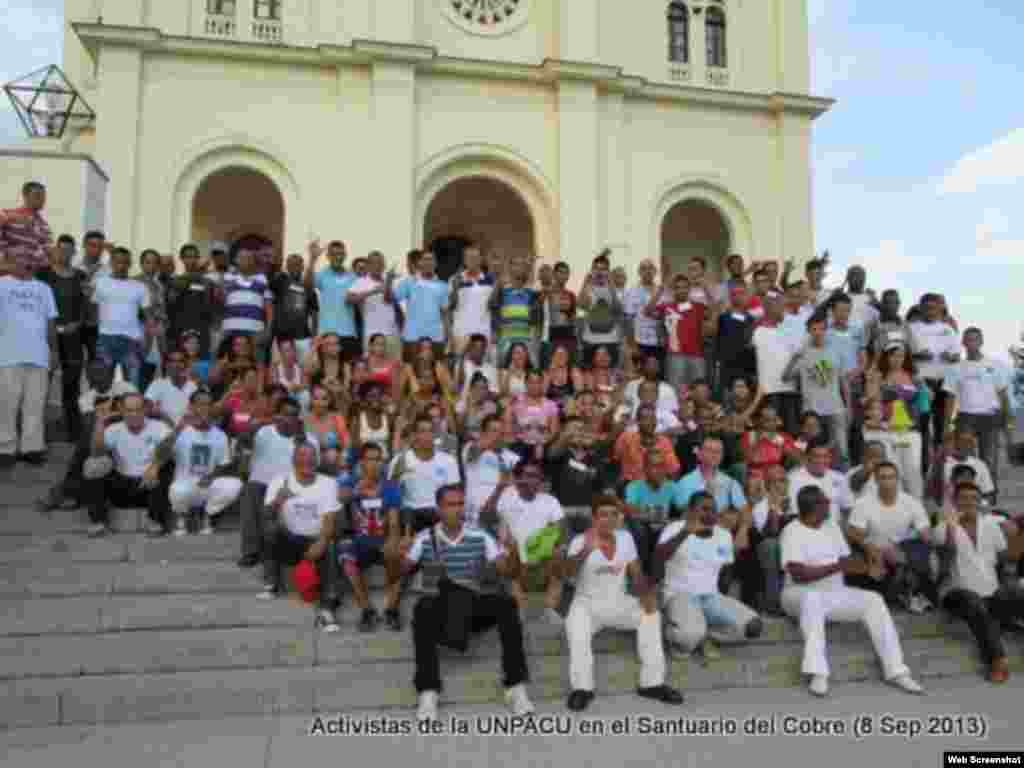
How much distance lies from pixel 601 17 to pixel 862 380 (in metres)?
13.4

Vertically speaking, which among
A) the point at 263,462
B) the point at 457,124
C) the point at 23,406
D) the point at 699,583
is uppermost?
the point at 457,124

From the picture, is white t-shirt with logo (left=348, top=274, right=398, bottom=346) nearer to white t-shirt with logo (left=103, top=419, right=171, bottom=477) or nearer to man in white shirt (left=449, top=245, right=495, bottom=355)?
man in white shirt (left=449, top=245, right=495, bottom=355)

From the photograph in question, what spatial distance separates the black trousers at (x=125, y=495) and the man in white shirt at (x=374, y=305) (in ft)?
9.94

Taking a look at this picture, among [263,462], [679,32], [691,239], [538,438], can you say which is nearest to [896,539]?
[538,438]

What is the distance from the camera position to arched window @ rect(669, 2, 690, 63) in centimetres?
2219

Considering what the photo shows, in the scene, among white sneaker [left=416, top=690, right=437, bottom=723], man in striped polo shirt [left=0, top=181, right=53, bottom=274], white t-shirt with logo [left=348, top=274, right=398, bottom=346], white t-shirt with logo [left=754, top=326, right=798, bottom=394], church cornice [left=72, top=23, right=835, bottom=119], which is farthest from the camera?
church cornice [left=72, top=23, right=835, bottom=119]

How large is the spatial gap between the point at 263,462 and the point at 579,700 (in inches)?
132

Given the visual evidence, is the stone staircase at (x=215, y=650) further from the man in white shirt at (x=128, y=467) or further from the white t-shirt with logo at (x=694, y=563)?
the white t-shirt with logo at (x=694, y=563)

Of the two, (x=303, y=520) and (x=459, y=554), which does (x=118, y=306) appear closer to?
(x=303, y=520)

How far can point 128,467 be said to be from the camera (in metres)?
8.22

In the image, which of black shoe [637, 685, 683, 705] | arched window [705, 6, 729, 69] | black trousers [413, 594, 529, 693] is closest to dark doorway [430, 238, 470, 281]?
arched window [705, 6, 729, 69]

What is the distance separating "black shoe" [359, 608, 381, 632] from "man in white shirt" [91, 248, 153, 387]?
4.15 m

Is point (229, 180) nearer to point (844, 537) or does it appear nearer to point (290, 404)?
point (290, 404)

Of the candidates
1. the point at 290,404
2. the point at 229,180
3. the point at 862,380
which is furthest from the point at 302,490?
the point at 229,180
